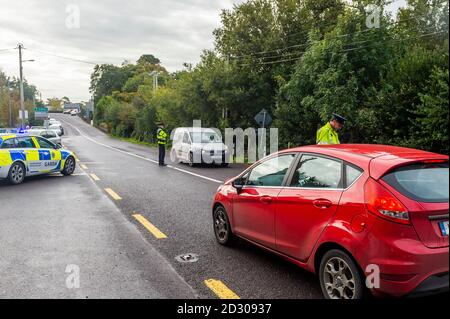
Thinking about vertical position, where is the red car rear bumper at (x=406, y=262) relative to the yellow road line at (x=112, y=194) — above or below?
above

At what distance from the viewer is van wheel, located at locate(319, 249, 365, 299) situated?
370cm

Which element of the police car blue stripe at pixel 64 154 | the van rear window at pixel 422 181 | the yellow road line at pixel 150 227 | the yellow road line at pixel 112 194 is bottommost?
the yellow road line at pixel 112 194

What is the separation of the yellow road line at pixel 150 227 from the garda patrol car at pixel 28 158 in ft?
20.6

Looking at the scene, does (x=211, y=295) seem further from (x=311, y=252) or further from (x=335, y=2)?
(x=335, y=2)

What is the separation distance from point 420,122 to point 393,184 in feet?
30.0

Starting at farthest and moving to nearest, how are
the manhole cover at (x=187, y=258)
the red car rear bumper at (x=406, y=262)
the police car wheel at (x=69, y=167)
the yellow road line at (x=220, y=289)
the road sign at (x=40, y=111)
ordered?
the road sign at (x=40, y=111)
the police car wheel at (x=69, y=167)
the manhole cover at (x=187, y=258)
the yellow road line at (x=220, y=289)
the red car rear bumper at (x=406, y=262)

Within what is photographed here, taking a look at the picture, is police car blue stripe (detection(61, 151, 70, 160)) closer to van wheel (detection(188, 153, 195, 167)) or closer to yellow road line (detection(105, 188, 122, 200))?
yellow road line (detection(105, 188, 122, 200))

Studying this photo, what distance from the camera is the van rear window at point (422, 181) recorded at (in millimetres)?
3646

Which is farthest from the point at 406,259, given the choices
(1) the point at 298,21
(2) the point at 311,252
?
(1) the point at 298,21

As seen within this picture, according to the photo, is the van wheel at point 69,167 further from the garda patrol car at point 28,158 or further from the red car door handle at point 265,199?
the red car door handle at point 265,199

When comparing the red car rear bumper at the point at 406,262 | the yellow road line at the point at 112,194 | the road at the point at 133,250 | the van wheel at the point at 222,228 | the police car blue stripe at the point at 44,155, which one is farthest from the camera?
the police car blue stripe at the point at 44,155

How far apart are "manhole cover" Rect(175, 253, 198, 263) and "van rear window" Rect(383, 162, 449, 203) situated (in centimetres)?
272

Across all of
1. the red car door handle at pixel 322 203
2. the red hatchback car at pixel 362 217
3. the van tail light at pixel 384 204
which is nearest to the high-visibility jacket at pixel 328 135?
the red hatchback car at pixel 362 217
